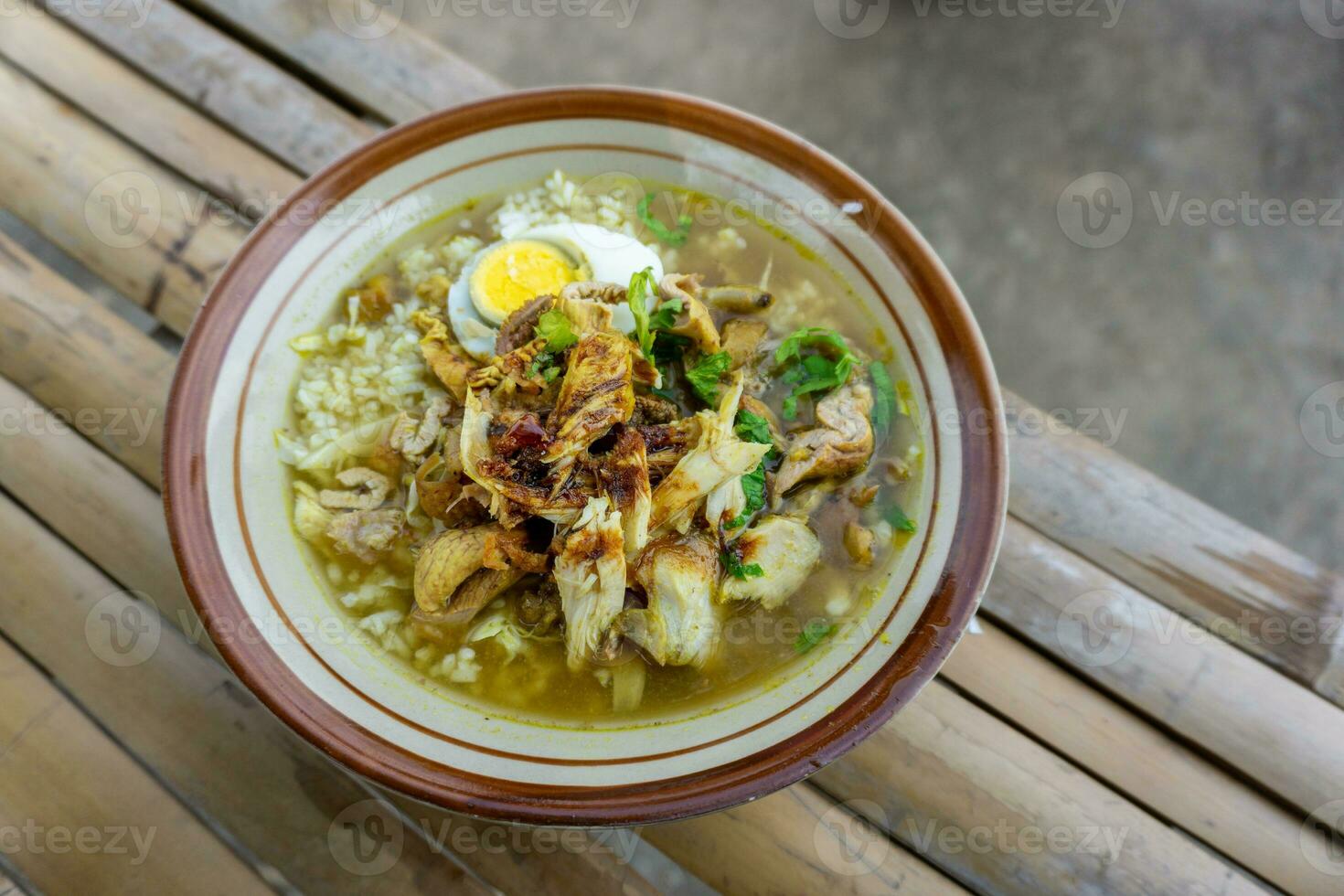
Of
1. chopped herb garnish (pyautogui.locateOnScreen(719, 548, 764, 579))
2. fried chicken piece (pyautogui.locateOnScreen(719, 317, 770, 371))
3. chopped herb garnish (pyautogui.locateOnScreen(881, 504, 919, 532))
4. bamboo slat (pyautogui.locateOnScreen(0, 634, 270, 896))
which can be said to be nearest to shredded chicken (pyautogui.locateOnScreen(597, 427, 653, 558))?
chopped herb garnish (pyautogui.locateOnScreen(719, 548, 764, 579))

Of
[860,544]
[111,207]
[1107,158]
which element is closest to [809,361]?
[860,544]

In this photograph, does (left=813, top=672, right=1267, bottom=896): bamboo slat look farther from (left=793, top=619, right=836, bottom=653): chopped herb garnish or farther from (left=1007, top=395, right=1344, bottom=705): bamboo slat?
(left=1007, top=395, right=1344, bottom=705): bamboo slat

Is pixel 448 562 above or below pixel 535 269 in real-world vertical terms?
below

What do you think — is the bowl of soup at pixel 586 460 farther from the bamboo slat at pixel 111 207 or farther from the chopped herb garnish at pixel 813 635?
the bamboo slat at pixel 111 207

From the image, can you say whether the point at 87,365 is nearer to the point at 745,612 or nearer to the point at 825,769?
the point at 745,612

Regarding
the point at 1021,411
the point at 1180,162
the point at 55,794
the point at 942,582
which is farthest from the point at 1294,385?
the point at 55,794

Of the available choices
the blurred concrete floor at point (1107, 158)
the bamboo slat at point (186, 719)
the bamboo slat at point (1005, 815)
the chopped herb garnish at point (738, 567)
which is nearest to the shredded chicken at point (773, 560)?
the chopped herb garnish at point (738, 567)

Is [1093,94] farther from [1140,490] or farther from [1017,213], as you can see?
[1140,490]
